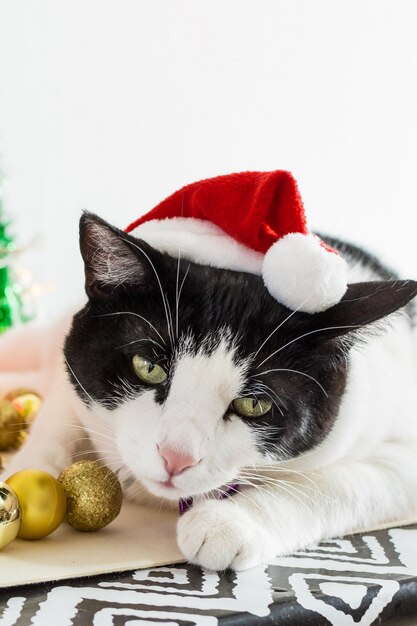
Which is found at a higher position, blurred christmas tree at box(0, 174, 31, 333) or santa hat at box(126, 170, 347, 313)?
santa hat at box(126, 170, 347, 313)

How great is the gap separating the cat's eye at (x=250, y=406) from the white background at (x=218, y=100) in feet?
5.30

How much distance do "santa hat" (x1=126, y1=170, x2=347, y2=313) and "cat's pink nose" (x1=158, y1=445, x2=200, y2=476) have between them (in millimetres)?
251

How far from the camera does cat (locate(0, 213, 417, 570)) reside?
0.92m

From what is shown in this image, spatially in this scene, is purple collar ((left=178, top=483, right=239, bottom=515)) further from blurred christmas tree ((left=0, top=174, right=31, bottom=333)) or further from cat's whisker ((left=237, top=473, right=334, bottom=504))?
blurred christmas tree ((left=0, top=174, right=31, bottom=333))

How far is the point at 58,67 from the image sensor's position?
8.57 ft

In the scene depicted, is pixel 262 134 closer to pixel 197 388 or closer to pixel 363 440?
pixel 363 440

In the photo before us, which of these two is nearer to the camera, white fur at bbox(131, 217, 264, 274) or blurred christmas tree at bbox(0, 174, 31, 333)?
white fur at bbox(131, 217, 264, 274)

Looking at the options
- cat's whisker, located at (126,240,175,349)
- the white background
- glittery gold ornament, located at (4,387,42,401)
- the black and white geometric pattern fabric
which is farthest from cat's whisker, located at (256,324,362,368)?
the white background

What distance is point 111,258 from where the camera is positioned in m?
1.00

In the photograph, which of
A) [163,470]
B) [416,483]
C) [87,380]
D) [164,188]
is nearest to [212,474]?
[163,470]

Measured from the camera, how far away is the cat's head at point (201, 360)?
92 centimetres

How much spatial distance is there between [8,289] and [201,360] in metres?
1.50

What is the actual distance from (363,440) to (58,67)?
1946 mm

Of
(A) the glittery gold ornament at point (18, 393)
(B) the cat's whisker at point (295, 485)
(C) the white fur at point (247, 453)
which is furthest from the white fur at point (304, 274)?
(A) the glittery gold ornament at point (18, 393)
